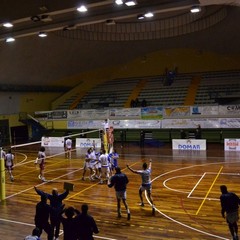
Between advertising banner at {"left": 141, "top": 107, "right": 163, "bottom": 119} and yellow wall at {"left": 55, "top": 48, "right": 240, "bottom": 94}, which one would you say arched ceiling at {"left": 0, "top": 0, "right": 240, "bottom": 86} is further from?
advertising banner at {"left": 141, "top": 107, "right": 163, "bottom": 119}

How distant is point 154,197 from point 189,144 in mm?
11732

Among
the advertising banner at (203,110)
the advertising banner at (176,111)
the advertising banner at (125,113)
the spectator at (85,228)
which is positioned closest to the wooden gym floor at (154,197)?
the spectator at (85,228)

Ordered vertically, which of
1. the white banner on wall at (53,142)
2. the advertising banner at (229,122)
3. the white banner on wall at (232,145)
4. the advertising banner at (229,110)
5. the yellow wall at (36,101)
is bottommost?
the white banner on wall at (232,145)

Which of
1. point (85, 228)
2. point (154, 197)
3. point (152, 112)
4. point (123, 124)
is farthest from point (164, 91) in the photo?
point (85, 228)

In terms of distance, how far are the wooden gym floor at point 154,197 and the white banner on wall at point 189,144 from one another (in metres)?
1.44

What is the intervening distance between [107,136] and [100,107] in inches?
610

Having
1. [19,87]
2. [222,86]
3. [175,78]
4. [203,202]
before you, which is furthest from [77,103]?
[203,202]

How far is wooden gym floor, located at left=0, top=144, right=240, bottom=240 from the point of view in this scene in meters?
9.17

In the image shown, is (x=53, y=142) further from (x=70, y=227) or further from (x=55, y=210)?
(x=70, y=227)

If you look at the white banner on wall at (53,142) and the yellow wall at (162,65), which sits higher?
the yellow wall at (162,65)

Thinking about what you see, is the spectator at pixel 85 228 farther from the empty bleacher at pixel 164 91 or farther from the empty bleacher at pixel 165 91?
the empty bleacher at pixel 165 91

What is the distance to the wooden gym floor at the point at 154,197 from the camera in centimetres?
917

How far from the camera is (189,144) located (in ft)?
76.5

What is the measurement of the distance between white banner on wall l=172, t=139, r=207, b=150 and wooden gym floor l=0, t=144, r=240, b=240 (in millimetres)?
1438
